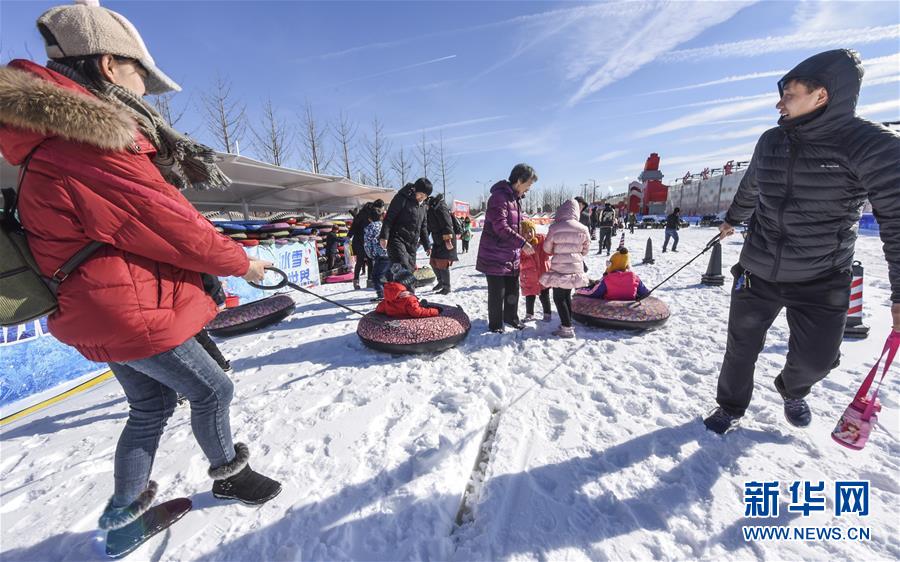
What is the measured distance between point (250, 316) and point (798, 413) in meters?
5.77

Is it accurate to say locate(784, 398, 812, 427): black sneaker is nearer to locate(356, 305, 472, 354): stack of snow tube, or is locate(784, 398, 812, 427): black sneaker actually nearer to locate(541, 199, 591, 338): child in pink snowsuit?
locate(541, 199, 591, 338): child in pink snowsuit

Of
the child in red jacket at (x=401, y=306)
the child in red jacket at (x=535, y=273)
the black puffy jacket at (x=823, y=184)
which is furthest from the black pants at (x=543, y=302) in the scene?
the black puffy jacket at (x=823, y=184)

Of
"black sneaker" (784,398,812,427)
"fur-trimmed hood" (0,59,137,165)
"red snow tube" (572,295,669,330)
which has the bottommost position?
"black sneaker" (784,398,812,427)

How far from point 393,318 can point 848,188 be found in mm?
3620

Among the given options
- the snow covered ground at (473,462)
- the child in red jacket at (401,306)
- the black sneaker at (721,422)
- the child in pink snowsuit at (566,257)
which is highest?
the child in pink snowsuit at (566,257)

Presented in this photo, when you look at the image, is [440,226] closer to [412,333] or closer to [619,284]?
[412,333]

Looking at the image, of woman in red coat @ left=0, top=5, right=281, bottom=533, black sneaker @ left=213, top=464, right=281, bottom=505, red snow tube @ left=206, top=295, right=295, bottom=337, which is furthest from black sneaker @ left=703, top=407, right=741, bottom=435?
red snow tube @ left=206, top=295, right=295, bottom=337

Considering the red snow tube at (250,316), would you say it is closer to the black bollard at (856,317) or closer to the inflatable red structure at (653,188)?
the black bollard at (856,317)

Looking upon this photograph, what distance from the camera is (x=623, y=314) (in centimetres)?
414

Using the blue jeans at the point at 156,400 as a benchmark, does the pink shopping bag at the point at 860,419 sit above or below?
below

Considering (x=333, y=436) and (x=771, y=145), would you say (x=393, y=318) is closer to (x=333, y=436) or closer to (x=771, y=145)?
(x=333, y=436)

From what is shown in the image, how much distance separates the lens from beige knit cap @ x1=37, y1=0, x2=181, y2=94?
1229 millimetres

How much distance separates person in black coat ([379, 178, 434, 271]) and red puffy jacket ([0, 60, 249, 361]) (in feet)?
13.7

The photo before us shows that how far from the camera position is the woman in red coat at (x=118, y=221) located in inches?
43.5
